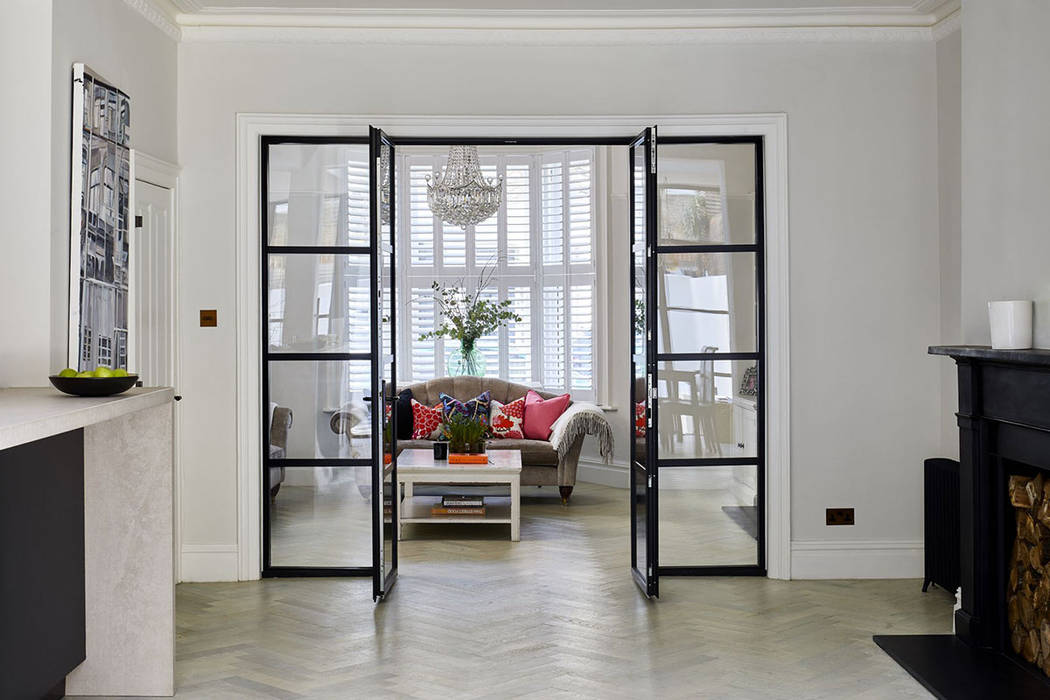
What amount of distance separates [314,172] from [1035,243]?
3.37 meters

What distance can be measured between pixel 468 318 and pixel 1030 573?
5.30 metres

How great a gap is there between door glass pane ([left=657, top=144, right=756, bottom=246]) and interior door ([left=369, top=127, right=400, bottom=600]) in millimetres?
1431

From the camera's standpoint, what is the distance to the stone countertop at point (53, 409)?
2.18 metres

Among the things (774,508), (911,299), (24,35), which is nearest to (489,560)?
(774,508)

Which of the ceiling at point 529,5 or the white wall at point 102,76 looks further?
the ceiling at point 529,5

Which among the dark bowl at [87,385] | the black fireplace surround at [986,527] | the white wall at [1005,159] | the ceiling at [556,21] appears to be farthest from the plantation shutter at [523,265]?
the dark bowl at [87,385]

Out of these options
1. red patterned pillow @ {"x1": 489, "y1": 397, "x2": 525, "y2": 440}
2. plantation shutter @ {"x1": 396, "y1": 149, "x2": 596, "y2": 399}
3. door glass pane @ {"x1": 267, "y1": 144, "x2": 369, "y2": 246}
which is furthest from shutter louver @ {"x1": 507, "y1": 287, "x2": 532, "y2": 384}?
door glass pane @ {"x1": 267, "y1": 144, "x2": 369, "y2": 246}

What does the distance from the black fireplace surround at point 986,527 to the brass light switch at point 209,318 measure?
136 inches

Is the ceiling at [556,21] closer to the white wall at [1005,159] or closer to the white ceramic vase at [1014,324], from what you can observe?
the white wall at [1005,159]

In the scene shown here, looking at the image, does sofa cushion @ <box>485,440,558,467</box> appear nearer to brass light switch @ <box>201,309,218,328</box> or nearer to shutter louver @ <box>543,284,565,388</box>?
shutter louver @ <box>543,284,565,388</box>

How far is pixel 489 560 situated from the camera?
551 cm

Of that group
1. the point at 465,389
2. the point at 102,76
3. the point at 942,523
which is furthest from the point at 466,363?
the point at 102,76

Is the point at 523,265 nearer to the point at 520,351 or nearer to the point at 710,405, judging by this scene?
the point at 520,351

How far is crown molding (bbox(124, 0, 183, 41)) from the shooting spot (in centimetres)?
441
